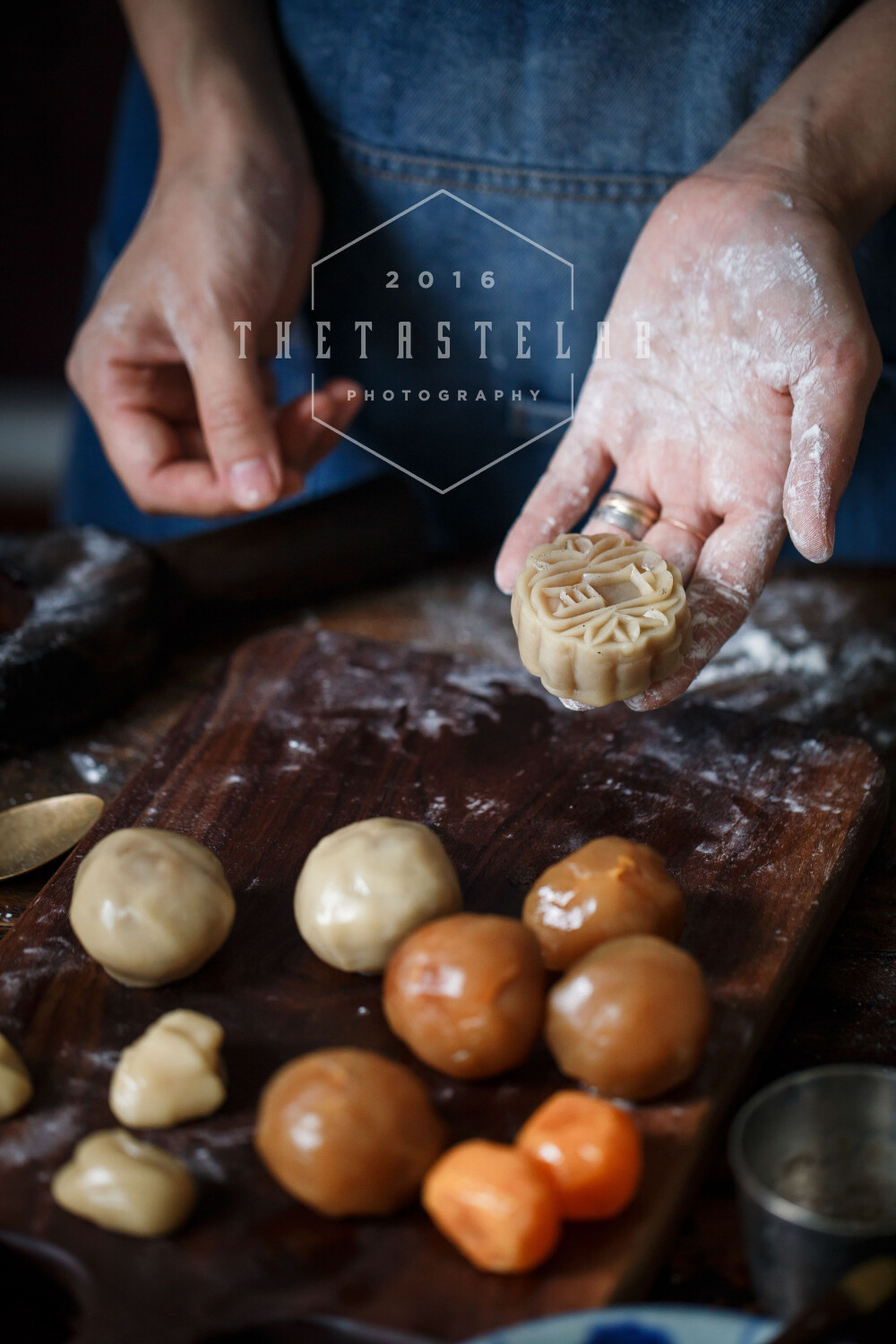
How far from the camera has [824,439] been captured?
1.62m

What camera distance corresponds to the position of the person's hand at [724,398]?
1666mm

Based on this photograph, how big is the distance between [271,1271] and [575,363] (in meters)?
1.93

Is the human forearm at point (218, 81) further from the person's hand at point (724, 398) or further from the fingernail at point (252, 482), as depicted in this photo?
the person's hand at point (724, 398)

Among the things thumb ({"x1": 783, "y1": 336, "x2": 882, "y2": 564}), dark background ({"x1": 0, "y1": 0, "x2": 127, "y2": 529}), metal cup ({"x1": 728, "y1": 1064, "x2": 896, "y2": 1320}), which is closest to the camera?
metal cup ({"x1": 728, "y1": 1064, "x2": 896, "y2": 1320})

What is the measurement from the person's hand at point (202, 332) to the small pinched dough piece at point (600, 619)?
73cm

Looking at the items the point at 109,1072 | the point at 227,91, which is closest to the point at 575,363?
the point at 227,91

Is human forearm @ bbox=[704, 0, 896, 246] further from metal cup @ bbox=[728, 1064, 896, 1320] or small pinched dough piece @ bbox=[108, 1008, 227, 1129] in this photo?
small pinched dough piece @ bbox=[108, 1008, 227, 1129]

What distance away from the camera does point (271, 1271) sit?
3.45 feet

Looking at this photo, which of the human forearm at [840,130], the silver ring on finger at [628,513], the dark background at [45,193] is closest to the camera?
the human forearm at [840,130]

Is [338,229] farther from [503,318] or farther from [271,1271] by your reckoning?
[271,1271]

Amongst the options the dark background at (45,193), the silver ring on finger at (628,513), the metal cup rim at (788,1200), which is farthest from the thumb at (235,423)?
the dark background at (45,193)

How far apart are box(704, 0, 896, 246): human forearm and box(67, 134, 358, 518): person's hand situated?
937mm

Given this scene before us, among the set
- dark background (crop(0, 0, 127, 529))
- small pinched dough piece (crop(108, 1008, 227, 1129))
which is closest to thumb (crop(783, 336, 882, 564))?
small pinched dough piece (crop(108, 1008, 227, 1129))

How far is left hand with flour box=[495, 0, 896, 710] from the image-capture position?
1679 mm
